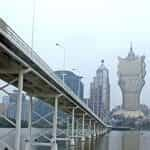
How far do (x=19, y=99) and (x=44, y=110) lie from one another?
7594 centimetres

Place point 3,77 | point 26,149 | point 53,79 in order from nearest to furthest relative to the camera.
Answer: point 3,77, point 53,79, point 26,149

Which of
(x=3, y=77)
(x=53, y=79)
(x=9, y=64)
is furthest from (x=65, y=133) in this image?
(x=9, y=64)

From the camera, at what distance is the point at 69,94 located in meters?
64.9

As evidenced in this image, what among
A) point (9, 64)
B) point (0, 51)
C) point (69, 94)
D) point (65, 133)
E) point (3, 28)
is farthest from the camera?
point (65, 133)

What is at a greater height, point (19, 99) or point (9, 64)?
point (9, 64)

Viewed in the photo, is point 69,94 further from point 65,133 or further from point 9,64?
point 9,64

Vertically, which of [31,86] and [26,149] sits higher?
[31,86]

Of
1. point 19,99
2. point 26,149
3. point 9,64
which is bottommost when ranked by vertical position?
point 26,149

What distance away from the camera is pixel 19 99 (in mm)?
37438

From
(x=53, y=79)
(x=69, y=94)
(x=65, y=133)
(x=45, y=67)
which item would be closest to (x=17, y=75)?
(x=45, y=67)

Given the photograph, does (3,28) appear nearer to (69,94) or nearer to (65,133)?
(69,94)

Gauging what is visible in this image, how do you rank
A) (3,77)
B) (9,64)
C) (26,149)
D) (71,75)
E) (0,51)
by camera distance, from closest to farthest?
(0,51) < (9,64) < (3,77) < (26,149) < (71,75)

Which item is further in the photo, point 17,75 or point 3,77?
point 3,77

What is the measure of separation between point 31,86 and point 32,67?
1202 cm
